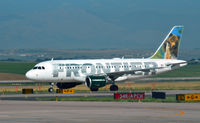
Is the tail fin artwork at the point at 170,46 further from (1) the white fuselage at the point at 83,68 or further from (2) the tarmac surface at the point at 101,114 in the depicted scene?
(2) the tarmac surface at the point at 101,114

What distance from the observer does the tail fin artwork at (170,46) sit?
93.1 metres

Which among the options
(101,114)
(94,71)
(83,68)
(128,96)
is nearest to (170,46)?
(94,71)

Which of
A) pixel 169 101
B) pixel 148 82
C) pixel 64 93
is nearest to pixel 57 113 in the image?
pixel 169 101

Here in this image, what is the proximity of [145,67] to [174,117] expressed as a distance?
47726mm

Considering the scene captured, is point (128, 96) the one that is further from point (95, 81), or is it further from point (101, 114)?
point (101, 114)

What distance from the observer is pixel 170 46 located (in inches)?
3698

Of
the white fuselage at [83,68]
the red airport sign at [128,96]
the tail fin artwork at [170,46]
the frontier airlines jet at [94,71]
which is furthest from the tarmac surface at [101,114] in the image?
the tail fin artwork at [170,46]

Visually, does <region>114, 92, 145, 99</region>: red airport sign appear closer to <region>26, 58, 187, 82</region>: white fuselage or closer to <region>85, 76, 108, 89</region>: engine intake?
<region>85, 76, 108, 89</region>: engine intake

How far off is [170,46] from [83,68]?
60.6 ft

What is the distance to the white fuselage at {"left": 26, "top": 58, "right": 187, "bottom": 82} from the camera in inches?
3184

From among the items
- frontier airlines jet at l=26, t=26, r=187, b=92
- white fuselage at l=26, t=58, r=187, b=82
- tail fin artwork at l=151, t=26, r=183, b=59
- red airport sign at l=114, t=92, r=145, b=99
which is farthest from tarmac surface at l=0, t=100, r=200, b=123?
tail fin artwork at l=151, t=26, r=183, b=59

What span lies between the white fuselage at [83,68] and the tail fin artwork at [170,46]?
144 inches

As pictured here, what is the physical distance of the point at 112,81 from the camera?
84438mm

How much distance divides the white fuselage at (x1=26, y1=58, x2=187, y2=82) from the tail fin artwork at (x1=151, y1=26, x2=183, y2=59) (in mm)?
3648
